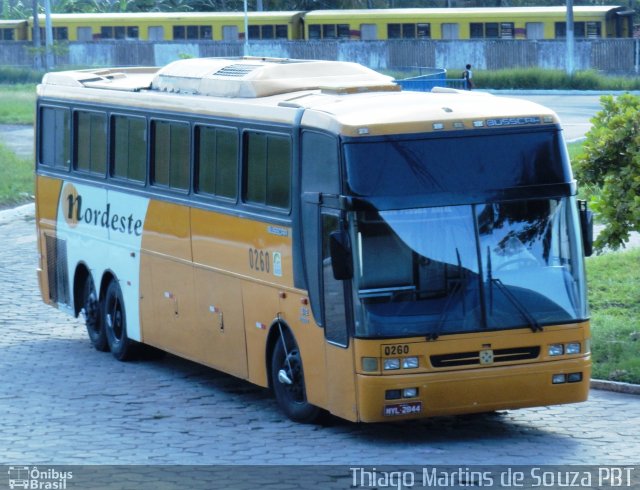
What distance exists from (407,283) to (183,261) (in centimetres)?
399

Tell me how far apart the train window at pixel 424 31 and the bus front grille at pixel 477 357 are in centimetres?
5635

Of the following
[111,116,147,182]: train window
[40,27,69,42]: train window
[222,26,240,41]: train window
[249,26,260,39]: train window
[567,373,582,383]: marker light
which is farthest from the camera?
[40,27,69,42]: train window

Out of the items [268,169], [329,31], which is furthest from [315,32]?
[268,169]

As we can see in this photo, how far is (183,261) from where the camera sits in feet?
47.4

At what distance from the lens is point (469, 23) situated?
6562 cm

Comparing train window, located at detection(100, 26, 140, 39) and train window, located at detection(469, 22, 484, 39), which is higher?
train window, located at detection(100, 26, 140, 39)

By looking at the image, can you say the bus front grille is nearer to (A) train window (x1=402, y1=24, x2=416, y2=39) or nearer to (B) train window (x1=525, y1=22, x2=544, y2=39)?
(B) train window (x1=525, y1=22, x2=544, y2=39)

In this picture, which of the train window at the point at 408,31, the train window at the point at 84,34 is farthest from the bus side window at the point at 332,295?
the train window at the point at 84,34

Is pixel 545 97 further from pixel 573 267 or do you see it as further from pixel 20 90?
pixel 573 267

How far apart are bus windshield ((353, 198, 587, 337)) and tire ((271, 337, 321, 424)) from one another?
1.30 meters

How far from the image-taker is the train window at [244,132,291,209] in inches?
485

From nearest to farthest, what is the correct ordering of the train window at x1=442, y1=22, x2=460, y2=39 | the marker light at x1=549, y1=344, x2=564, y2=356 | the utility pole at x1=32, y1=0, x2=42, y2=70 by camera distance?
the marker light at x1=549, y1=344, x2=564, y2=356, the train window at x1=442, y1=22, x2=460, y2=39, the utility pole at x1=32, y1=0, x2=42, y2=70

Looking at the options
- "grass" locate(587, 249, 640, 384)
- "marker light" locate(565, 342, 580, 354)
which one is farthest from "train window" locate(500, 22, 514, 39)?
"marker light" locate(565, 342, 580, 354)

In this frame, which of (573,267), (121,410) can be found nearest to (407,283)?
(573,267)
